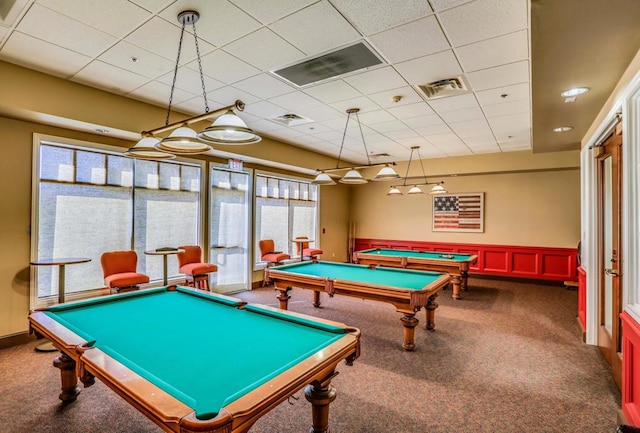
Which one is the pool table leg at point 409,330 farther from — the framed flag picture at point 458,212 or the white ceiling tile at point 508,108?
the framed flag picture at point 458,212

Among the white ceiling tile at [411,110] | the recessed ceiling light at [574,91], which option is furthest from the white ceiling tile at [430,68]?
the recessed ceiling light at [574,91]

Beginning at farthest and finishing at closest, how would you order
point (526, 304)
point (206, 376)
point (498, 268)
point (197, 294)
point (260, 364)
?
point (498, 268)
point (526, 304)
point (197, 294)
point (260, 364)
point (206, 376)

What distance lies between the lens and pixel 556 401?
2537 mm

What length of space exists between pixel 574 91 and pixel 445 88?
1.32 meters

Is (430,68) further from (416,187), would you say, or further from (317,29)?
(416,187)

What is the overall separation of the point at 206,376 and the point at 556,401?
2.71m

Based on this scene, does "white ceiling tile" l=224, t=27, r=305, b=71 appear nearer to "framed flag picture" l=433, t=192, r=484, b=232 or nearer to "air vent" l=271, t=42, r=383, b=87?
"air vent" l=271, t=42, r=383, b=87

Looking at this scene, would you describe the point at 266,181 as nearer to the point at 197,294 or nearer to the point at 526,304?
the point at 197,294

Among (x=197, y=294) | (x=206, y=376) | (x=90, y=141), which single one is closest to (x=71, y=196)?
(x=90, y=141)

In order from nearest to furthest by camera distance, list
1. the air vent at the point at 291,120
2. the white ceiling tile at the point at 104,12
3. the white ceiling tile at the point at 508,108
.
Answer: the white ceiling tile at the point at 104,12 → the white ceiling tile at the point at 508,108 → the air vent at the point at 291,120

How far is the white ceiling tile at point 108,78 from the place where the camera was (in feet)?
11.1

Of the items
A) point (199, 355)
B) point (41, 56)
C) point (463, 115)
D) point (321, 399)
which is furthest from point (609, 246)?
point (41, 56)

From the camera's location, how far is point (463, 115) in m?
4.83

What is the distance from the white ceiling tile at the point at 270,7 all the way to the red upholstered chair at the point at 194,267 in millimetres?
3549
